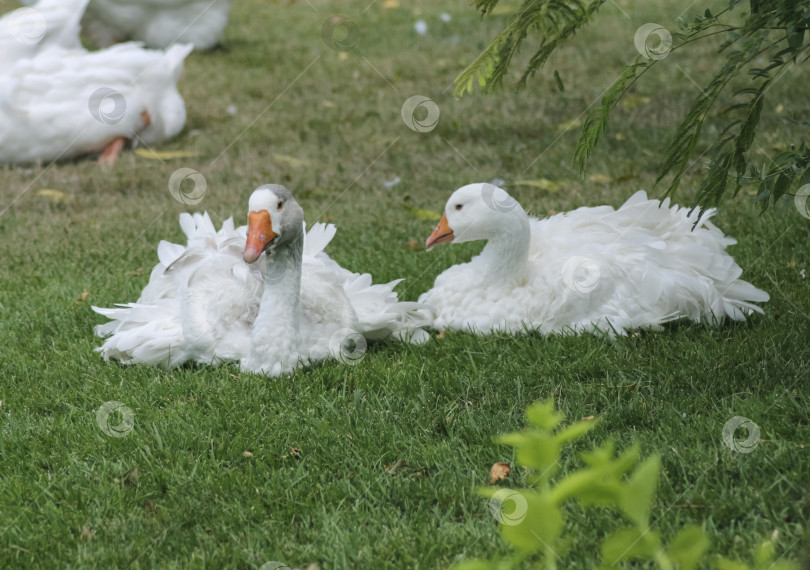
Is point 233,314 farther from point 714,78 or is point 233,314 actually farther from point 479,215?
point 714,78

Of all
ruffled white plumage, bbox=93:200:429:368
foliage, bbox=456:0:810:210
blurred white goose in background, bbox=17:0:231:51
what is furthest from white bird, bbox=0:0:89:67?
foliage, bbox=456:0:810:210

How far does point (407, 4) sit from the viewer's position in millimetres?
12445

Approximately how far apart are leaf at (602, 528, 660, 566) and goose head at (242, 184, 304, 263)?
249 centimetres

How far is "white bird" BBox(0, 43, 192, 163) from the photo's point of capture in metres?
7.09

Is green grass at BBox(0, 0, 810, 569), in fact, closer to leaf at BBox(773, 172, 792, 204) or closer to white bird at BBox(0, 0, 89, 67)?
leaf at BBox(773, 172, 792, 204)

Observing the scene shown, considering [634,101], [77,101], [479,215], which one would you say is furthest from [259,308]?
[634,101]

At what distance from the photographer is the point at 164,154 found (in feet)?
24.5

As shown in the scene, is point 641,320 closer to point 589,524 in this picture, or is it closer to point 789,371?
point 789,371

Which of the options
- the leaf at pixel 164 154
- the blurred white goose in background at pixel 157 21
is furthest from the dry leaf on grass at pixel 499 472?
the blurred white goose in background at pixel 157 21

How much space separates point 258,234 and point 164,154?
4.29 meters

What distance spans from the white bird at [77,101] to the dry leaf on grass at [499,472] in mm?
5439

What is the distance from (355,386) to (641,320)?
4.26ft

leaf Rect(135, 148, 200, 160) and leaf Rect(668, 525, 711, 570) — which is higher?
leaf Rect(668, 525, 711, 570)

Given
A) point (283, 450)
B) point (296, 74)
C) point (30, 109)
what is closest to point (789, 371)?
point (283, 450)
